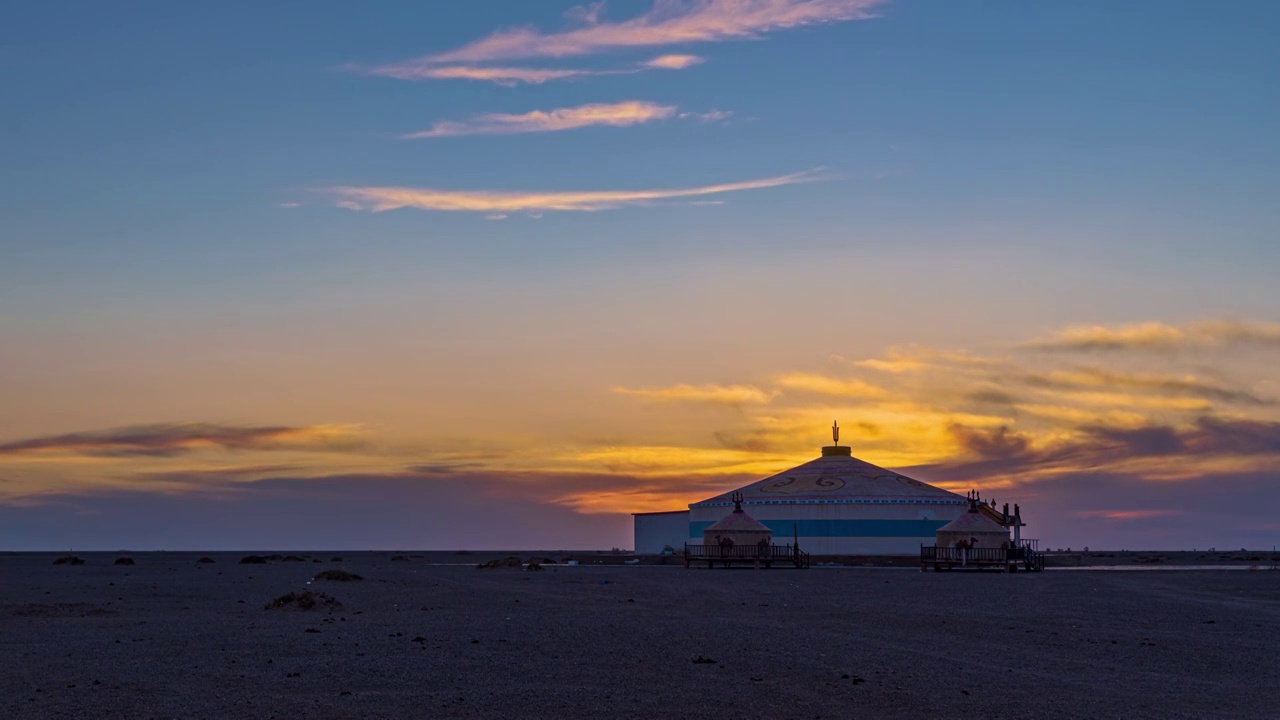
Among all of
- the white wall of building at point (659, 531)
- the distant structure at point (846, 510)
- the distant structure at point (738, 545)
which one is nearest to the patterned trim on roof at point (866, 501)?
the distant structure at point (846, 510)

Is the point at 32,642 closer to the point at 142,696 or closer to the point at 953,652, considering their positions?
the point at 142,696

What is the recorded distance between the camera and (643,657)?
73.4ft

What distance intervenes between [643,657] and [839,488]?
9613 centimetres

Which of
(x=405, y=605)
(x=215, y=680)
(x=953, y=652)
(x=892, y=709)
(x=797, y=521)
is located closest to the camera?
(x=892, y=709)

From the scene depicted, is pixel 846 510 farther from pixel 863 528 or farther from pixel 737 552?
pixel 737 552

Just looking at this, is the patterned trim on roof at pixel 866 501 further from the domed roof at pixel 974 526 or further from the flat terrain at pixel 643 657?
the flat terrain at pixel 643 657

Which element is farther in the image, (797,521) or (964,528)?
(797,521)

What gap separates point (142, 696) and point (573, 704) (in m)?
5.76

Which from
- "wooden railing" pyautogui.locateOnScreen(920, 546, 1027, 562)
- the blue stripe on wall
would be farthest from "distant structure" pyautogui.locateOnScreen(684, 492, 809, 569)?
the blue stripe on wall

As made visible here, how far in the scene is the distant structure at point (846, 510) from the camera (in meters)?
111

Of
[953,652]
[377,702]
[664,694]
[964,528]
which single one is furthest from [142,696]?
[964,528]

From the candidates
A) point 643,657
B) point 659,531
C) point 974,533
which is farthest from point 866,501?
Answer: point 643,657

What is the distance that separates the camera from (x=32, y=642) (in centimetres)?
2569

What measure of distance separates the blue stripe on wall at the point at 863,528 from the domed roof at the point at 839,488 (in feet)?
6.42
